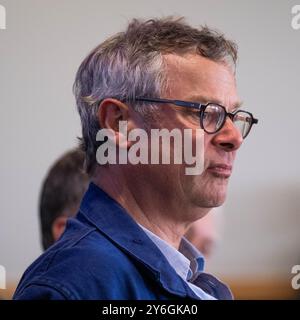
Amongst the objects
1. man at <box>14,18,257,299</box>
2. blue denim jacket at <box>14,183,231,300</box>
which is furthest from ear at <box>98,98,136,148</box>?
blue denim jacket at <box>14,183,231,300</box>

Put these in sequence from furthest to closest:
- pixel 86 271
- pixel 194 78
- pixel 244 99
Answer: pixel 244 99
pixel 194 78
pixel 86 271

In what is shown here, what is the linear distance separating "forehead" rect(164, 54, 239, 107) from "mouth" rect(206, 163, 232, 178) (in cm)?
15

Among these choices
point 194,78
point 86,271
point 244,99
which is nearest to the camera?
point 86,271

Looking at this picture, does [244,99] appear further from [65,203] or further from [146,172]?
[65,203]

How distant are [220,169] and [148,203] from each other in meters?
0.19

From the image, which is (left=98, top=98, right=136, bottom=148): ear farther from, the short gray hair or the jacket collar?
the jacket collar

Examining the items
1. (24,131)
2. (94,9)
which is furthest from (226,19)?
(24,131)

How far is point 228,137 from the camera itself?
1.29 meters

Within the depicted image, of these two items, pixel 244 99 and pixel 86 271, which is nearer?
pixel 86 271

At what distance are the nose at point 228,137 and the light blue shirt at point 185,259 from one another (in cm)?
24

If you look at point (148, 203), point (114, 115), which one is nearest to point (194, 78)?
point (114, 115)

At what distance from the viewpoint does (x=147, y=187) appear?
1.27 metres
